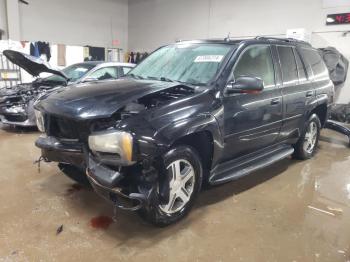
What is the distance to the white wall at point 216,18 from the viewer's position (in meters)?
8.00

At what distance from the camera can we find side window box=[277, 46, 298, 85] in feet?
10.8

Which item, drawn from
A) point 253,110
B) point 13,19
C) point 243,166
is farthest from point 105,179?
point 13,19

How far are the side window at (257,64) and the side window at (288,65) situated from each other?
0.71 ft

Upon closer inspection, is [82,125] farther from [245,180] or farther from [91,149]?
Answer: [245,180]

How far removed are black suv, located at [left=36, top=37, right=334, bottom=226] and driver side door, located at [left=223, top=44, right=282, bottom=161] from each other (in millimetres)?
10

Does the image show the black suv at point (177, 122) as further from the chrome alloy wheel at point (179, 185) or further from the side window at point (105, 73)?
the side window at point (105, 73)

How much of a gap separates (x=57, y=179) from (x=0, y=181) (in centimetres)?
57

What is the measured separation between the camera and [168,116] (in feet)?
7.00

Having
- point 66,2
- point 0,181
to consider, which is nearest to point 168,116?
point 0,181

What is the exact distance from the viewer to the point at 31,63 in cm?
451

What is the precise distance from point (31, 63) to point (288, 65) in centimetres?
361

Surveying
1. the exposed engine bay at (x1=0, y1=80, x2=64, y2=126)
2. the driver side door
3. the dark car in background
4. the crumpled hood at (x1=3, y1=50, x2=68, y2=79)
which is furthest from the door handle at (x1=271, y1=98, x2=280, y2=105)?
the exposed engine bay at (x1=0, y1=80, x2=64, y2=126)

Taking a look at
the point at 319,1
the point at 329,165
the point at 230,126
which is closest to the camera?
the point at 230,126

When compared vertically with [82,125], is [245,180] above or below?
below
